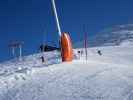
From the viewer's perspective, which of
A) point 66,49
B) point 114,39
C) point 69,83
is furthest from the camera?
point 114,39

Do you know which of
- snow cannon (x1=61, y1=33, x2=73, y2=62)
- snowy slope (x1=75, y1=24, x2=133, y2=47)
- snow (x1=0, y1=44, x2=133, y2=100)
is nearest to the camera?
snow (x1=0, y1=44, x2=133, y2=100)

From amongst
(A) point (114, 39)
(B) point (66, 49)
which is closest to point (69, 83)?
(B) point (66, 49)

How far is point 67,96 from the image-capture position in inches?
577

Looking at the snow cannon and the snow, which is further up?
the snow cannon

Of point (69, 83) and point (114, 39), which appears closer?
point (69, 83)

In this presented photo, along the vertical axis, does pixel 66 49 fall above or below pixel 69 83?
above

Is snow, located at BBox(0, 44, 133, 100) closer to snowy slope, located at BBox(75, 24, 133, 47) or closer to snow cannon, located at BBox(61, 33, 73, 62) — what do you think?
snow cannon, located at BBox(61, 33, 73, 62)

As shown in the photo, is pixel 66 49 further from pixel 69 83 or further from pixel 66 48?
pixel 69 83

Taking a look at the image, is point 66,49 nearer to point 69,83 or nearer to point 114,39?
point 69,83

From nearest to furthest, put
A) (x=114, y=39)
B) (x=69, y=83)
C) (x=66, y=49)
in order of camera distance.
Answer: (x=69, y=83) → (x=66, y=49) → (x=114, y=39)

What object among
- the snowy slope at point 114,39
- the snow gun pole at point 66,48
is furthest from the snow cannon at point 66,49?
the snowy slope at point 114,39

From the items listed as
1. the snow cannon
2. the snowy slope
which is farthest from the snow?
the snowy slope

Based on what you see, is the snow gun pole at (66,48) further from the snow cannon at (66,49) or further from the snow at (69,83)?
the snow at (69,83)

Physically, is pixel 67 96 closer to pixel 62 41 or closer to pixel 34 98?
pixel 34 98
